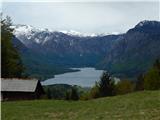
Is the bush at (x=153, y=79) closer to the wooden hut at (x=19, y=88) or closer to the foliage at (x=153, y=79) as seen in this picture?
the foliage at (x=153, y=79)

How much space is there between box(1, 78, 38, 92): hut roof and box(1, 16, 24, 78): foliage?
46.3 ft

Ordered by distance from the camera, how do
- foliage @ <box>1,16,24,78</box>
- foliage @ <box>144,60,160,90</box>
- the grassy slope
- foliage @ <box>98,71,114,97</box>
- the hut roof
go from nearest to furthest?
1. the grassy slope
2. the hut roof
3. foliage @ <box>1,16,24,78</box>
4. foliage @ <box>98,71,114,97</box>
5. foliage @ <box>144,60,160,90</box>

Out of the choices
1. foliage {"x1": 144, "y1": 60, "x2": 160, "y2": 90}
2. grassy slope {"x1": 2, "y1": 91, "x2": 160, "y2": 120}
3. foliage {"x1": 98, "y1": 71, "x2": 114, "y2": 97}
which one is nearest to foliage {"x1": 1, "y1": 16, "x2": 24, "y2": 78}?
foliage {"x1": 98, "y1": 71, "x2": 114, "y2": 97}

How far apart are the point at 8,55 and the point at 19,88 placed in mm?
19768

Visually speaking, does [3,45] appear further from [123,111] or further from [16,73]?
[123,111]

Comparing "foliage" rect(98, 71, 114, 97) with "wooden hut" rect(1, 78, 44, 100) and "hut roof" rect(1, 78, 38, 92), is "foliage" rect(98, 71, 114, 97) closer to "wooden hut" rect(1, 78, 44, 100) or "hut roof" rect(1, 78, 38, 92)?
"wooden hut" rect(1, 78, 44, 100)

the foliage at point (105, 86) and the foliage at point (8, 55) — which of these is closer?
the foliage at point (8, 55)

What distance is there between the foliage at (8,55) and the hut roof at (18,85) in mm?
14098

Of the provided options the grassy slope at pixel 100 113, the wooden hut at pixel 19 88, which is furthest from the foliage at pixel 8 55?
the grassy slope at pixel 100 113

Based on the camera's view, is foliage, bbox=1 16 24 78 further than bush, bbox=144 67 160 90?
No

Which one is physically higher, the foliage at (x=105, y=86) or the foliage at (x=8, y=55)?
the foliage at (x=8, y=55)

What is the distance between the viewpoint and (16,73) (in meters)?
77.2

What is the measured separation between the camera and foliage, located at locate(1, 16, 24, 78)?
73.8 m

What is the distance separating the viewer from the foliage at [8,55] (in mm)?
73812
